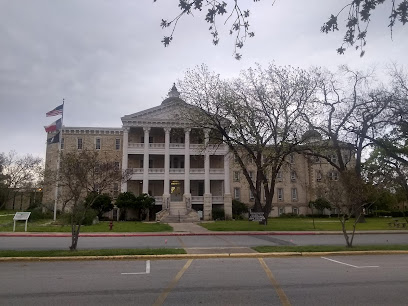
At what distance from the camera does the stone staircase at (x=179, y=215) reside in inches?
1542

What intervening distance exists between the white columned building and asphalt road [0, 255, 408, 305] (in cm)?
3178

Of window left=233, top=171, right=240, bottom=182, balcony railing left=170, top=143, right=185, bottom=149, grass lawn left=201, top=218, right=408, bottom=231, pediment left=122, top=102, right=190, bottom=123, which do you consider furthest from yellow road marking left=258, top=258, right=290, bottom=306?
window left=233, top=171, right=240, bottom=182

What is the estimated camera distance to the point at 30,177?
60.6m

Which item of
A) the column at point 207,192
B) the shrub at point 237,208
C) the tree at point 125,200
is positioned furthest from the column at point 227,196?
the tree at point 125,200

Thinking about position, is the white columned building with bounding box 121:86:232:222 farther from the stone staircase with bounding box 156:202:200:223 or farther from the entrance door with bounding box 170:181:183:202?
the stone staircase with bounding box 156:202:200:223

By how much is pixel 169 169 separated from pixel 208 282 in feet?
123

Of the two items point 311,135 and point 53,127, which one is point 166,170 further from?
point 311,135

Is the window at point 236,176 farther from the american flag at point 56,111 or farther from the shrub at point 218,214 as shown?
the american flag at point 56,111

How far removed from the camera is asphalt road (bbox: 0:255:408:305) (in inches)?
252

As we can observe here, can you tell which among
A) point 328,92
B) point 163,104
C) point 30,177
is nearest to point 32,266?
point 328,92

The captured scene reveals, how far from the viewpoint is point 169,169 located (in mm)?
45062

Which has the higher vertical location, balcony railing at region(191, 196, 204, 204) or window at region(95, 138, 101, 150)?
window at region(95, 138, 101, 150)

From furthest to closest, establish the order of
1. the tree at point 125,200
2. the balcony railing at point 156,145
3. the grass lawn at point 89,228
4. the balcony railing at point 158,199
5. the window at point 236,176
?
1. the window at point 236,176
2. the balcony railing at point 156,145
3. the balcony railing at point 158,199
4. the tree at point 125,200
5. the grass lawn at point 89,228

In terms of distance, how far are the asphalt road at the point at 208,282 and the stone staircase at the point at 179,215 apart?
91.7 ft
